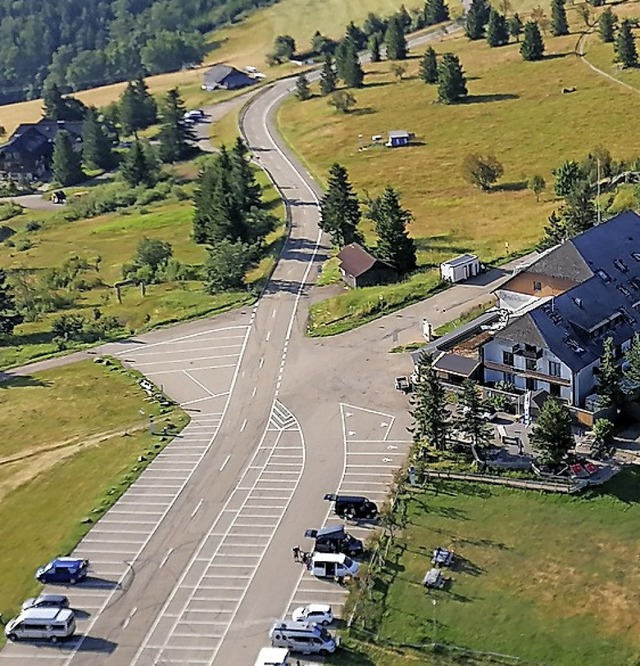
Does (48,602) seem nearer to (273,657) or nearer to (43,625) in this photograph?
(43,625)

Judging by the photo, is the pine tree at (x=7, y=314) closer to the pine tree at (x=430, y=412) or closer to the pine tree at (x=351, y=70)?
the pine tree at (x=430, y=412)

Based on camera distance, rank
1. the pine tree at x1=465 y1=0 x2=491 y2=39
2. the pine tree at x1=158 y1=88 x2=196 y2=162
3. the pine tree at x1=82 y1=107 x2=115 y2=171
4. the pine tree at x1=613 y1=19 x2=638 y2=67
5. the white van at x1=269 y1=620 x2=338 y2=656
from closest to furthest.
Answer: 1. the white van at x1=269 y1=620 x2=338 y2=656
2. the pine tree at x1=613 y1=19 x2=638 y2=67
3. the pine tree at x1=158 y1=88 x2=196 y2=162
4. the pine tree at x1=82 y1=107 x2=115 y2=171
5. the pine tree at x1=465 y1=0 x2=491 y2=39

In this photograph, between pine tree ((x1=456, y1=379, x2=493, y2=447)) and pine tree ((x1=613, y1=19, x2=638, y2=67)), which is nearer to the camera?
pine tree ((x1=456, y1=379, x2=493, y2=447))

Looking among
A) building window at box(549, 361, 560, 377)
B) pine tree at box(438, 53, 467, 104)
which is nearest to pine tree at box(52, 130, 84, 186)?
pine tree at box(438, 53, 467, 104)

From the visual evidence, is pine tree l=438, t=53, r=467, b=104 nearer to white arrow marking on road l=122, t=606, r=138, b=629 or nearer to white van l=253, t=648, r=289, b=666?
white arrow marking on road l=122, t=606, r=138, b=629

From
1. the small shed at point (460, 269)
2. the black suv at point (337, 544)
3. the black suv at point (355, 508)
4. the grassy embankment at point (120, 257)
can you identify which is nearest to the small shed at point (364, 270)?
the small shed at point (460, 269)

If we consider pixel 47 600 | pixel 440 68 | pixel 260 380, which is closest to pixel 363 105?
pixel 440 68
